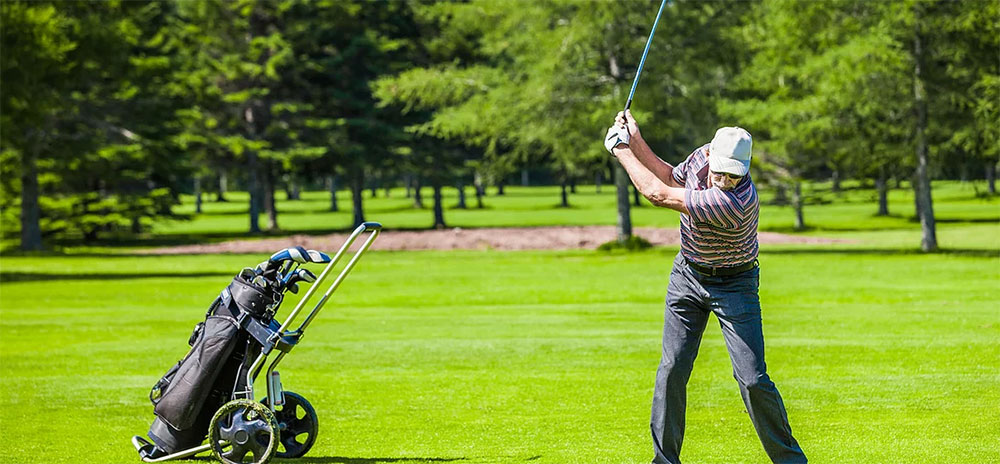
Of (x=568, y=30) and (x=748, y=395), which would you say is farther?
(x=568, y=30)

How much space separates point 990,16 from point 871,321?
55.9 feet

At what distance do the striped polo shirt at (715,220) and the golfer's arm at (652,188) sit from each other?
0.05 metres

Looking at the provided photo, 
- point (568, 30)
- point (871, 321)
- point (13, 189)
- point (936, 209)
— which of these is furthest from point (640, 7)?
point (936, 209)

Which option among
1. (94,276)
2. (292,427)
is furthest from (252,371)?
(94,276)

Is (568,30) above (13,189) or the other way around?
above

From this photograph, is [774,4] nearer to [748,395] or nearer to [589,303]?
[589,303]

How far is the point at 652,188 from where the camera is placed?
7.02 meters

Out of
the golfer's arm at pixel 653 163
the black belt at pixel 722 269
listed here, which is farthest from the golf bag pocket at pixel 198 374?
the black belt at pixel 722 269

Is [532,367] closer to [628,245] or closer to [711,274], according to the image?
[711,274]

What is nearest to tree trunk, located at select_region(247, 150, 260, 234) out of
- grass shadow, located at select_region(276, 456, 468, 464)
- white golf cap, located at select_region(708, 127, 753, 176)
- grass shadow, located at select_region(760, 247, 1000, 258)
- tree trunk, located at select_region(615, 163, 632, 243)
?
tree trunk, located at select_region(615, 163, 632, 243)

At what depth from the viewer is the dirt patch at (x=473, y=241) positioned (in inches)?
1692

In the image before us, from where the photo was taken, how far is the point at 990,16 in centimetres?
3256

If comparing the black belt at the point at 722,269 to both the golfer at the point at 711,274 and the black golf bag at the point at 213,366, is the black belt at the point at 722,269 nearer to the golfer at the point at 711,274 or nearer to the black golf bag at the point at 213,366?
the golfer at the point at 711,274

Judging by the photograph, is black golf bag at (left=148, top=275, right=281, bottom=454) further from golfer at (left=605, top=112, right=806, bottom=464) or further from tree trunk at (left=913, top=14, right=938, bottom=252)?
tree trunk at (left=913, top=14, right=938, bottom=252)
